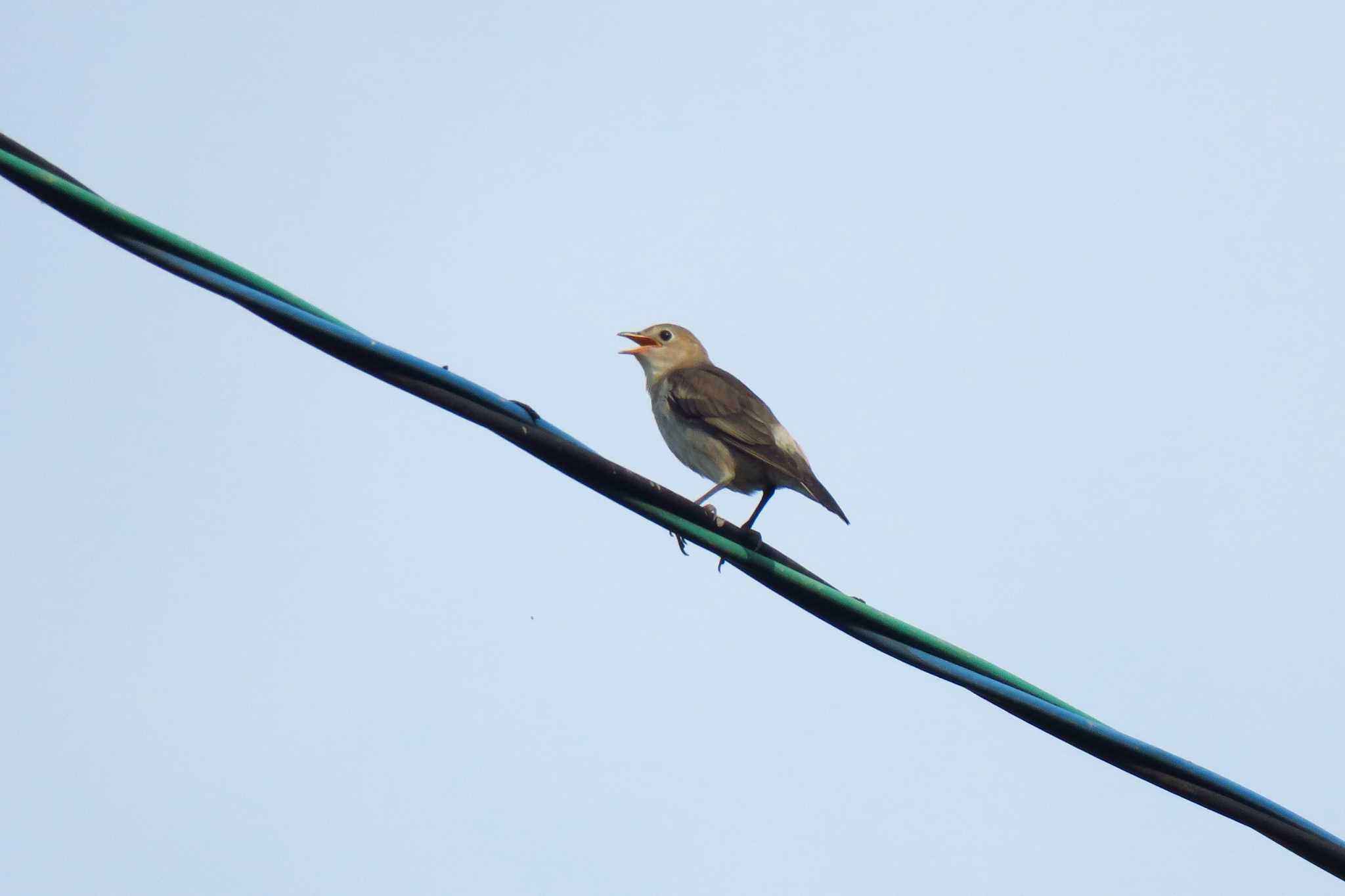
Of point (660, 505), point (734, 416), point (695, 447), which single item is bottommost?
point (660, 505)

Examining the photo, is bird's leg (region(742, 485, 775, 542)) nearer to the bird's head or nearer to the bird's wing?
the bird's wing

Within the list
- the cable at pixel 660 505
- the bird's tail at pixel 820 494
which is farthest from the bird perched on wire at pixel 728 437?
the cable at pixel 660 505

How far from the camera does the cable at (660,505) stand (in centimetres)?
350

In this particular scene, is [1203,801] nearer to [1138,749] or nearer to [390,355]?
[1138,749]

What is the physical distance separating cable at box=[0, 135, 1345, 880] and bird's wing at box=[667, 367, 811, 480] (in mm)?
4024

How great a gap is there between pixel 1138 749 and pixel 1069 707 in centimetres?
21

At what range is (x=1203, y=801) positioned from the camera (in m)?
3.86

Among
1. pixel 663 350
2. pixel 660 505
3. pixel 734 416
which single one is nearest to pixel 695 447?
pixel 734 416

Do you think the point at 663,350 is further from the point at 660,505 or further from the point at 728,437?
the point at 660,505

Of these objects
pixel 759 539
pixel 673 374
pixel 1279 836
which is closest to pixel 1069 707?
pixel 1279 836

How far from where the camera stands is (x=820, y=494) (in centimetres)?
801

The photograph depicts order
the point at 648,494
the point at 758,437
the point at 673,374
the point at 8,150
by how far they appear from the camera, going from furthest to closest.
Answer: the point at 673,374 < the point at 758,437 < the point at 648,494 < the point at 8,150

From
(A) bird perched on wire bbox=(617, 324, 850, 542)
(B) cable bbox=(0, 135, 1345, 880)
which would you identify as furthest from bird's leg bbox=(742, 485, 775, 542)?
(B) cable bbox=(0, 135, 1345, 880)

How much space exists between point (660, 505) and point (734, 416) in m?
4.73
